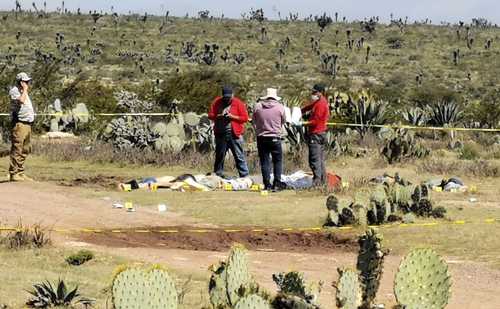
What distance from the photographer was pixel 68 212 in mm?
13430

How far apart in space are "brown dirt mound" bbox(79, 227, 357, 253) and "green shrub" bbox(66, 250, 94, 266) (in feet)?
3.54

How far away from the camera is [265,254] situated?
36.7ft

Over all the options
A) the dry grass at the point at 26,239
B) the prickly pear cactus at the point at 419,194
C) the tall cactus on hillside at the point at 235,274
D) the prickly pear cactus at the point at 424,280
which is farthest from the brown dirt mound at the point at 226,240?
the prickly pear cactus at the point at 424,280

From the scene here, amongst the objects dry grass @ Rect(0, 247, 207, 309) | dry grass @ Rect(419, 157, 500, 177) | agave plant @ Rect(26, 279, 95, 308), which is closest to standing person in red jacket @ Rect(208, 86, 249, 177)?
dry grass @ Rect(419, 157, 500, 177)

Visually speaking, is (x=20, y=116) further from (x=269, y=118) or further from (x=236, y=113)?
(x=269, y=118)

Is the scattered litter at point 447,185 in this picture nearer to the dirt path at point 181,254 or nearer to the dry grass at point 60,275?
the dirt path at point 181,254

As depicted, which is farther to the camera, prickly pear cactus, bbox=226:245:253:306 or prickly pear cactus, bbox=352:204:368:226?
prickly pear cactus, bbox=352:204:368:226

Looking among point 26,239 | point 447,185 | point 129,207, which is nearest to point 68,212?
point 129,207

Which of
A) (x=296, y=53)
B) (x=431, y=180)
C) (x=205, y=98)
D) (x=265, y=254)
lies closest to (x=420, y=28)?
(x=296, y=53)

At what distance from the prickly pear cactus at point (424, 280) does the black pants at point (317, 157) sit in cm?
906

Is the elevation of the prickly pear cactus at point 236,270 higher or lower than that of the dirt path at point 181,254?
higher

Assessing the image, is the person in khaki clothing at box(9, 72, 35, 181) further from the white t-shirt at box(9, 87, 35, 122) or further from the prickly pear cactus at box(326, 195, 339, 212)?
A: the prickly pear cactus at box(326, 195, 339, 212)

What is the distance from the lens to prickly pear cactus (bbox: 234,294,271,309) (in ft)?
19.3

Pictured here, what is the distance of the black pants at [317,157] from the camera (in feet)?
51.9
